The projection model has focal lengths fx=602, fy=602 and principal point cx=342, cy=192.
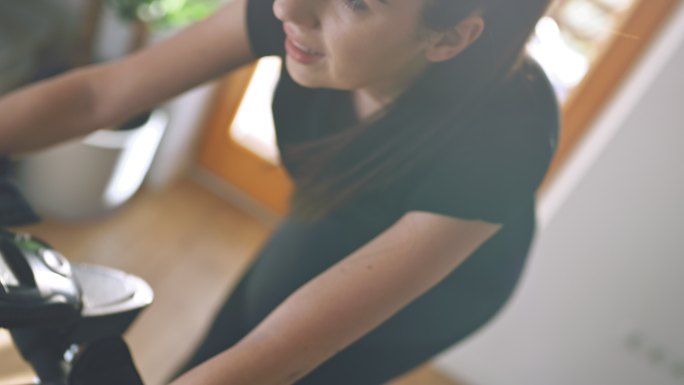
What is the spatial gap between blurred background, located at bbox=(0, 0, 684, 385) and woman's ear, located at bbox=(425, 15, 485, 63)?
6cm

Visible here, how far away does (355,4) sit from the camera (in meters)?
0.41

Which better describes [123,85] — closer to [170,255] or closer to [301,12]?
[301,12]

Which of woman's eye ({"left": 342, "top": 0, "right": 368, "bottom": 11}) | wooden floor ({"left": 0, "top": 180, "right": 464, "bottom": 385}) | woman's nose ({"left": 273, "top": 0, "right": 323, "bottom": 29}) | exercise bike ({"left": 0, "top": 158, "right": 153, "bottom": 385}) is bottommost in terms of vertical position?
wooden floor ({"left": 0, "top": 180, "right": 464, "bottom": 385})

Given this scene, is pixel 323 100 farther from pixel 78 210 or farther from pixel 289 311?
pixel 78 210

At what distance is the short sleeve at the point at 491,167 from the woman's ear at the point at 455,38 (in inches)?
3.0

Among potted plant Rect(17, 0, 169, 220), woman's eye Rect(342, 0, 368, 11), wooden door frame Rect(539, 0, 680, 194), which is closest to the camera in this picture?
woman's eye Rect(342, 0, 368, 11)

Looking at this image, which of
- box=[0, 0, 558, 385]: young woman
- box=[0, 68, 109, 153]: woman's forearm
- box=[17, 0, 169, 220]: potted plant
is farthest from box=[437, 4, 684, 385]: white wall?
box=[17, 0, 169, 220]: potted plant

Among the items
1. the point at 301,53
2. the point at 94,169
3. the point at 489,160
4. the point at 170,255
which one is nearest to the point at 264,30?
the point at 301,53

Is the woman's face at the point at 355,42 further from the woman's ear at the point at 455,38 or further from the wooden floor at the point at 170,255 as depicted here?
the wooden floor at the point at 170,255

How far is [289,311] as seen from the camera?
451 mm

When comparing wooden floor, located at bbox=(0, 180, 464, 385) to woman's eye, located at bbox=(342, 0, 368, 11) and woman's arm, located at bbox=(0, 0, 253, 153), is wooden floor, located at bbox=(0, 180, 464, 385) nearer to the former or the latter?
woman's arm, located at bbox=(0, 0, 253, 153)

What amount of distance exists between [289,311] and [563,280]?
999 millimetres

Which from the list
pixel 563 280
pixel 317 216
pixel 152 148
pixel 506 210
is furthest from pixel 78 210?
pixel 563 280

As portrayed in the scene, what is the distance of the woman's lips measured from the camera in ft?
1.49
